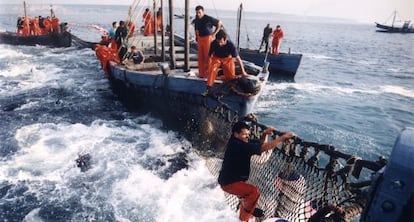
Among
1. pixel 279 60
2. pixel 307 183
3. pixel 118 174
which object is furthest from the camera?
pixel 279 60

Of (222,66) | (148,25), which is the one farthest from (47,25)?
(222,66)

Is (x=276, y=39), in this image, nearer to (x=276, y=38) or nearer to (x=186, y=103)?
(x=276, y=38)

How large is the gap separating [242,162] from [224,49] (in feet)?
15.6

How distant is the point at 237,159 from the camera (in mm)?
4371

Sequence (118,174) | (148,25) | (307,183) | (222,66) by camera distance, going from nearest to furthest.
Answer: (307,183) → (118,174) → (222,66) → (148,25)

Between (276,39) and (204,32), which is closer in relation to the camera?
(204,32)

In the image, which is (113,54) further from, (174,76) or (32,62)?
(32,62)

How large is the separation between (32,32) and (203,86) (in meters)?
25.9

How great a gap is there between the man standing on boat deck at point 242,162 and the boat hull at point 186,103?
3482 mm

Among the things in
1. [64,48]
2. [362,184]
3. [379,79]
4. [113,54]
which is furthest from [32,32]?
[362,184]

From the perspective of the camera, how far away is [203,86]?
32.4 ft

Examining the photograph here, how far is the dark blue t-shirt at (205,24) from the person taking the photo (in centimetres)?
948

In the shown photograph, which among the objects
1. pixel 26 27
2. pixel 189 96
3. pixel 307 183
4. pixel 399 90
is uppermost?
pixel 26 27

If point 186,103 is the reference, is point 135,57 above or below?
above
